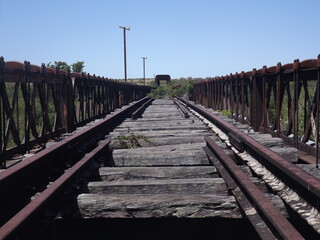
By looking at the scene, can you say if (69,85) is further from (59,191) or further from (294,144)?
(59,191)

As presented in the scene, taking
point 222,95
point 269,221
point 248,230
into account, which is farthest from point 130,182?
point 222,95

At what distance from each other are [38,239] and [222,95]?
12800 millimetres

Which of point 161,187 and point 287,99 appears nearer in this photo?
point 161,187

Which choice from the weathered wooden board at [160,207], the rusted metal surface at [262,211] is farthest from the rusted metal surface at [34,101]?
the rusted metal surface at [262,211]

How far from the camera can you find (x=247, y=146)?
554 cm

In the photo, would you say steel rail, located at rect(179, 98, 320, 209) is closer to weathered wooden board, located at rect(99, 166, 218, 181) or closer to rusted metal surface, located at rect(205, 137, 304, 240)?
rusted metal surface, located at rect(205, 137, 304, 240)

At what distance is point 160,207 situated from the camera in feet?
11.7

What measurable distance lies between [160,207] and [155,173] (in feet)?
4.46

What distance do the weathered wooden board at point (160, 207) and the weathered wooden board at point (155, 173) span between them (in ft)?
3.89

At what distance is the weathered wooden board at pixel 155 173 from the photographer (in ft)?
15.9

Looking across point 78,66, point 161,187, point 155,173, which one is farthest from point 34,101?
point 78,66

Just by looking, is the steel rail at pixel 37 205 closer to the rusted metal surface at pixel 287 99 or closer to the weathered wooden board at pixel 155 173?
the weathered wooden board at pixel 155 173

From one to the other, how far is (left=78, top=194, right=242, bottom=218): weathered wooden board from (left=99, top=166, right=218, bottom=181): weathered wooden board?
1186 mm

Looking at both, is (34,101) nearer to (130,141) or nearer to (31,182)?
(130,141)
